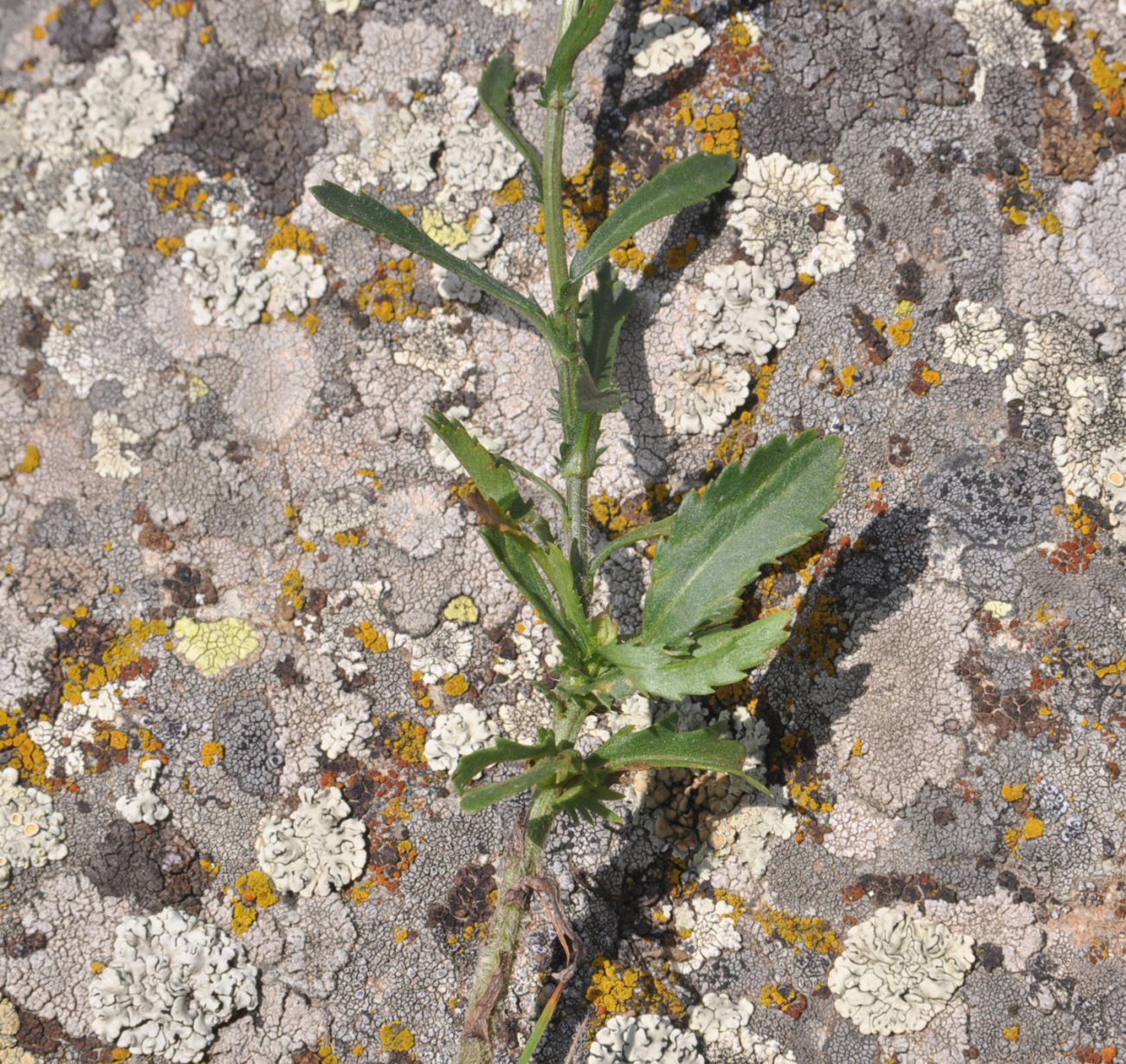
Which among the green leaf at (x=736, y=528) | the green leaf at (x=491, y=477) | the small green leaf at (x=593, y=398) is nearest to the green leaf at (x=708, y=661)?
the green leaf at (x=736, y=528)

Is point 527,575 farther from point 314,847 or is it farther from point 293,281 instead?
point 293,281

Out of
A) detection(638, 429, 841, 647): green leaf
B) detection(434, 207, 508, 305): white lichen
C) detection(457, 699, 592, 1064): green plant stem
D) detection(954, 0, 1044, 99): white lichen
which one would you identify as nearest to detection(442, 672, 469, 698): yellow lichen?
detection(457, 699, 592, 1064): green plant stem

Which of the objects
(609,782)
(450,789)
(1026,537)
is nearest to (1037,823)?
(1026,537)

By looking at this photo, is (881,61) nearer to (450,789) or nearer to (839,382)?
(839,382)

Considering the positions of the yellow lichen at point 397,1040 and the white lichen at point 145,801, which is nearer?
the yellow lichen at point 397,1040

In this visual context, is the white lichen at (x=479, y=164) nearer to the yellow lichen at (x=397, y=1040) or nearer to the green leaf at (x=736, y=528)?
the green leaf at (x=736, y=528)

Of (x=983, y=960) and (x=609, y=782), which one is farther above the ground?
(x=609, y=782)

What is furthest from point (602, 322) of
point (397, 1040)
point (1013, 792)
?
point (397, 1040)
